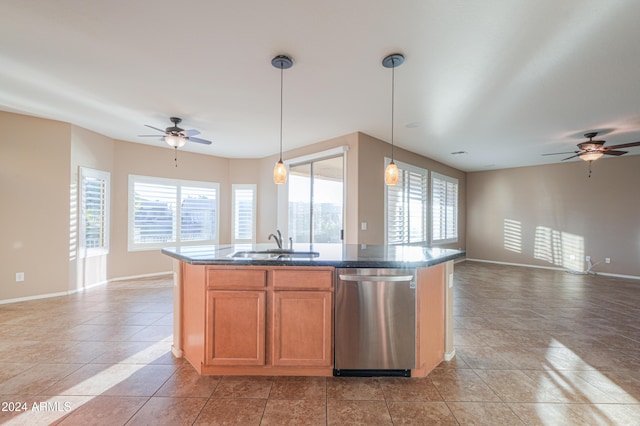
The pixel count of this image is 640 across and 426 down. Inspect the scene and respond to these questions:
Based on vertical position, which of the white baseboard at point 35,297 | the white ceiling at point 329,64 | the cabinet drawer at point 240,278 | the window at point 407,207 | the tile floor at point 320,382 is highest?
the white ceiling at point 329,64

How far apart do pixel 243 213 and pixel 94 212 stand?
114 inches

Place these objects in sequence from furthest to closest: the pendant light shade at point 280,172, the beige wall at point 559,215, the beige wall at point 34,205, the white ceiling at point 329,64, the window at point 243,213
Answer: the window at point 243,213 → the beige wall at point 559,215 → the beige wall at point 34,205 → the pendant light shade at point 280,172 → the white ceiling at point 329,64

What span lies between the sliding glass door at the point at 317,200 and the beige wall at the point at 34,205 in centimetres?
378

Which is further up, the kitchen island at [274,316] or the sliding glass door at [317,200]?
the sliding glass door at [317,200]

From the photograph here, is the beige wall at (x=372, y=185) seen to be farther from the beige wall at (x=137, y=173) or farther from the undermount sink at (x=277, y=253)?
the beige wall at (x=137, y=173)

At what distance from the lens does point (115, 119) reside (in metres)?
4.24

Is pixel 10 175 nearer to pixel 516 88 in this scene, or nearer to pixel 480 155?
pixel 516 88

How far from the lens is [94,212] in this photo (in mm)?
5000

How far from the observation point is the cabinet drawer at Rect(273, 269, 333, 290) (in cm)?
221

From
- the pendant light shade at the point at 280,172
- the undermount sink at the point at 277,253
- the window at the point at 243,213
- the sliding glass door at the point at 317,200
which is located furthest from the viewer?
the window at the point at 243,213

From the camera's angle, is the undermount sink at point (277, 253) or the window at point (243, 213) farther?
the window at point (243, 213)

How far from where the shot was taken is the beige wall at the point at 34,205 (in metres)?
4.03

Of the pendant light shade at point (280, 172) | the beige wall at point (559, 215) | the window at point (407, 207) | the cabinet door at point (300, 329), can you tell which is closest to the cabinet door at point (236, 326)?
the cabinet door at point (300, 329)

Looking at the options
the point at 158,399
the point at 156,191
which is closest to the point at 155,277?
the point at 156,191
